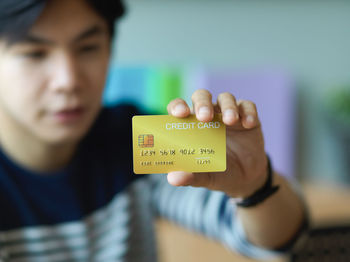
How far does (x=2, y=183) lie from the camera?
2.34ft

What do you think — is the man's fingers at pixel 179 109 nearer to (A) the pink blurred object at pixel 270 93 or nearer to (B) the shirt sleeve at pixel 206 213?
(B) the shirt sleeve at pixel 206 213

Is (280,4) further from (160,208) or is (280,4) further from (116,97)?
(160,208)

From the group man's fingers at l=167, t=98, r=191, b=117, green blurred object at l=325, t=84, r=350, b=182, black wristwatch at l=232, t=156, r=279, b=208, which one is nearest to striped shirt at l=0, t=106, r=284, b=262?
black wristwatch at l=232, t=156, r=279, b=208

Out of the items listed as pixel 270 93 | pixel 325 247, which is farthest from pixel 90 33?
pixel 270 93

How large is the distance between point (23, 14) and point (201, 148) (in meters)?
0.39

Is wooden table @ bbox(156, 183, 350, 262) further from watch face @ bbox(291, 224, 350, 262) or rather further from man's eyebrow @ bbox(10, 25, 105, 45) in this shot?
man's eyebrow @ bbox(10, 25, 105, 45)

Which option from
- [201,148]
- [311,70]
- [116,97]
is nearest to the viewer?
[201,148]

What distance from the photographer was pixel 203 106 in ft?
1.33

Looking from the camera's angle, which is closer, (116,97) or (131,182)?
(131,182)

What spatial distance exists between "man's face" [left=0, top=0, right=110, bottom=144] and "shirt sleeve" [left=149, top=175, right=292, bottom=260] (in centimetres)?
29

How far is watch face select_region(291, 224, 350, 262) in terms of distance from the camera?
0.78 meters

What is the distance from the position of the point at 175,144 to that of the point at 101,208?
432 millimetres

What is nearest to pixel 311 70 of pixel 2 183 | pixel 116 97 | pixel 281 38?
pixel 281 38

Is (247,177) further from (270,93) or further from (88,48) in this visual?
(270,93)
